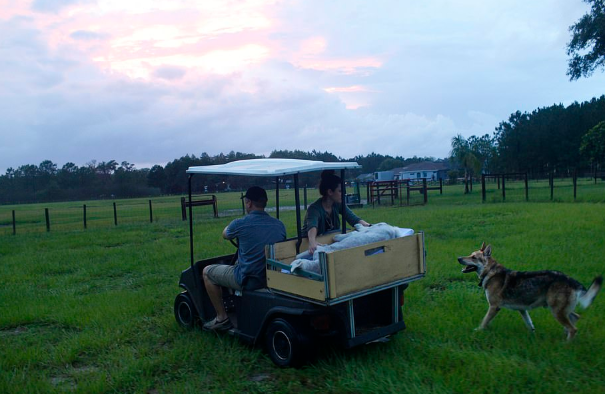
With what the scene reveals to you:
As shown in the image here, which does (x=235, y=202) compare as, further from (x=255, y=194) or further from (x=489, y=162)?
(x=489, y=162)

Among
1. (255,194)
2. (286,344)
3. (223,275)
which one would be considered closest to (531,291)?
(286,344)

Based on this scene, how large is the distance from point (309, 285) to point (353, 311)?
612 mm

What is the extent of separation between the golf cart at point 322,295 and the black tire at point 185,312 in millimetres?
743

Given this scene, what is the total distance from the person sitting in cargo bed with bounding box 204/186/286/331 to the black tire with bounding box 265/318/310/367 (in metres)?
0.60

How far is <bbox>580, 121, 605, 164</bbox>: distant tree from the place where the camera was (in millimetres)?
19506

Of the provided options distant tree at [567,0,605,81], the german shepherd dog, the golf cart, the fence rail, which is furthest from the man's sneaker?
distant tree at [567,0,605,81]

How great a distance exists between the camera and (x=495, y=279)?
216 inches

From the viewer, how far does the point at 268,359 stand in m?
5.11

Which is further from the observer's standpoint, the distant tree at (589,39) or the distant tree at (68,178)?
the distant tree at (68,178)

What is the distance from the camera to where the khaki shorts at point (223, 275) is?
5.45 metres

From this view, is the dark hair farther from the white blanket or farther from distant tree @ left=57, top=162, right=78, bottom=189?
distant tree @ left=57, top=162, right=78, bottom=189

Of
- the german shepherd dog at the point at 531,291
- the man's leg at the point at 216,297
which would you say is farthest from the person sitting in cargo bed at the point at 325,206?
the german shepherd dog at the point at 531,291

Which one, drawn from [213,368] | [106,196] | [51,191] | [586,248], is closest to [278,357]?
[213,368]

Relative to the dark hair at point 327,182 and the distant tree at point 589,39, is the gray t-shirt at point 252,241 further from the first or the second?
the distant tree at point 589,39
